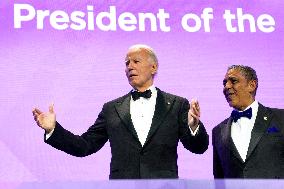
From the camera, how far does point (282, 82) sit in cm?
341

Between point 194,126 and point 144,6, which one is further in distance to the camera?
point 144,6

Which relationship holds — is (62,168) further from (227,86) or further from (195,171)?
(227,86)

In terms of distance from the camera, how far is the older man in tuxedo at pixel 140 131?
8.65ft

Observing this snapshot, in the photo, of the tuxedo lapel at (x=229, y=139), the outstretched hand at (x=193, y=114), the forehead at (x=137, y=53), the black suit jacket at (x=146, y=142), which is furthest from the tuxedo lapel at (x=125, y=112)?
the tuxedo lapel at (x=229, y=139)

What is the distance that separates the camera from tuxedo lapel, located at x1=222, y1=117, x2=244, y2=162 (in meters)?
2.73

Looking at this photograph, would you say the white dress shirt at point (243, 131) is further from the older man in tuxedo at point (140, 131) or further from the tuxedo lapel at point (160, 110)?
the tuxedo lapel at point (160, 110)

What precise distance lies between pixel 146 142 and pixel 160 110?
0.55ft

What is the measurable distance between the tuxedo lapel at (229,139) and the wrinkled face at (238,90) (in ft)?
0.30

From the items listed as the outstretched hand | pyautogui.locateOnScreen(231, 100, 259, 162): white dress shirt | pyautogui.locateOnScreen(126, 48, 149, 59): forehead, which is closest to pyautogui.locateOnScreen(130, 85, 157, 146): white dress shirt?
pyautogui.locateOnScreen(126, 48, 149, 59): forehead

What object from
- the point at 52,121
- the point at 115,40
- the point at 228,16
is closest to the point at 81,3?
the point at 115,40

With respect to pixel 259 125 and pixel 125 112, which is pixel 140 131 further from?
pixel 259 125

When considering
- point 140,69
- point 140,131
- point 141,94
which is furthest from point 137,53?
point 140,131

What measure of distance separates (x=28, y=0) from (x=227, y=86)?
1.23 m

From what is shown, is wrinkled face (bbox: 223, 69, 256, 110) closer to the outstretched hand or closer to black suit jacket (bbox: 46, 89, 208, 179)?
black suit jacket (bbox: 46, 89, 208, 179)
